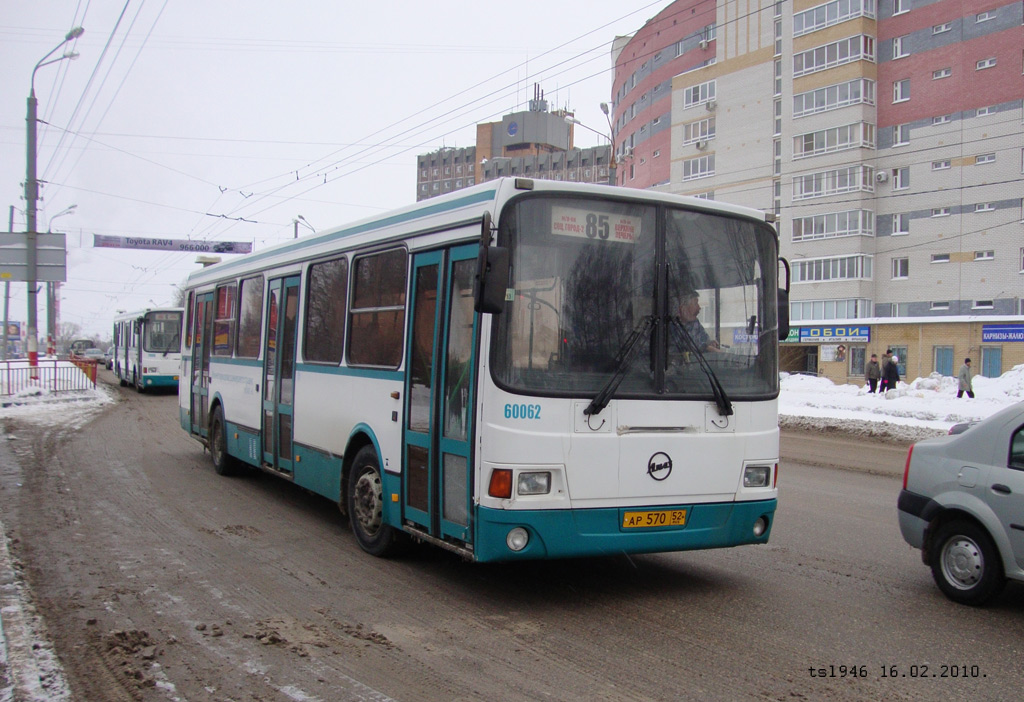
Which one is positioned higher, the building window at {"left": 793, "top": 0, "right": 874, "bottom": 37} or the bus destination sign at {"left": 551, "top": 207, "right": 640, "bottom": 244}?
the building window at {"left": 793, "top": 0, "right": 874, "bottom": 37}

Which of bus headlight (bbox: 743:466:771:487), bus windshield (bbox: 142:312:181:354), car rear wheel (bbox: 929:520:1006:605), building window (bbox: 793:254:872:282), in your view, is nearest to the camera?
car rear wheel (bbox: 929:520:1006:605)

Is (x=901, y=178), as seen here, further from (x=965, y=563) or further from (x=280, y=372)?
(x=965, y=563)

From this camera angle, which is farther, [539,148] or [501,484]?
[539,148]

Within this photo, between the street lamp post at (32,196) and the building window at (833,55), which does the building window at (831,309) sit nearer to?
the building window at (833,55)

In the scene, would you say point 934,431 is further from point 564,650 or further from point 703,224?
point 564,650

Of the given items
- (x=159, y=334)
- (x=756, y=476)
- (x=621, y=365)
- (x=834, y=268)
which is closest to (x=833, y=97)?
(x=834, y=268)

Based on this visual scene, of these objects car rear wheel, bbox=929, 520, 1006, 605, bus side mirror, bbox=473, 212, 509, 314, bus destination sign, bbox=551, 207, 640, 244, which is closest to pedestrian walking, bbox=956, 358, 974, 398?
car rear wheel, bbox=929, 520, 1006, 605

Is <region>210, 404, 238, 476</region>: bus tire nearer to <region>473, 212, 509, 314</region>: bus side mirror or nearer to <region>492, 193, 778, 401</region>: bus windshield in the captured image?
<region>492, 193, 778, 401</region>: bus windshield

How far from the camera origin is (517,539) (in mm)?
5816

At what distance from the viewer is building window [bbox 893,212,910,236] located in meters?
53.2

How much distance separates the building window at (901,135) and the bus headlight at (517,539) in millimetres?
54679

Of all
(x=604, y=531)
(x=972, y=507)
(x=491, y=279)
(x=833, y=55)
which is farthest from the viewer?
(x=833, y=55)

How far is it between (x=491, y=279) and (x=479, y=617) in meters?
2.24

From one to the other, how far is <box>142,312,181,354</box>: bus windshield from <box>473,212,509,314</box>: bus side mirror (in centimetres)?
2863
